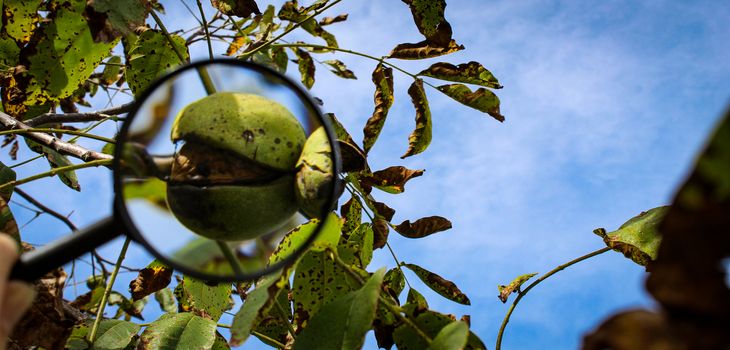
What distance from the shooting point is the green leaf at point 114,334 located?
1984 mm

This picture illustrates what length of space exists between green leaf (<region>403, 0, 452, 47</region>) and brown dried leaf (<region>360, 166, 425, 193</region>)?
526mm

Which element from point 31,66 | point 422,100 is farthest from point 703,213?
point 31,66

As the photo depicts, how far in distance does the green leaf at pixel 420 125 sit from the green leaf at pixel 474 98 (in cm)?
8

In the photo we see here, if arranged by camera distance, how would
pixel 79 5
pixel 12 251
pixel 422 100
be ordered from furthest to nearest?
1. pixel 422 100
2. pixel 79 5
3. pixel 12 251

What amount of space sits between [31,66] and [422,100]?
1.31 meters

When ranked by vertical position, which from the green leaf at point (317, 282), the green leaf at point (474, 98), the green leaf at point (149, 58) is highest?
the green leaf at point (474, 98)

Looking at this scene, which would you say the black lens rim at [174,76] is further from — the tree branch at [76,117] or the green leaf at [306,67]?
the green leaf at [306,67]

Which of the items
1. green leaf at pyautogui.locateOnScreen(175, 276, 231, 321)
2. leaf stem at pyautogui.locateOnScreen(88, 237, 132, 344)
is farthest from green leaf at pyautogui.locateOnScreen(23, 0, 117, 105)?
green leaf at pyautogui.locateOnScreen(175, 276, 231, 321)

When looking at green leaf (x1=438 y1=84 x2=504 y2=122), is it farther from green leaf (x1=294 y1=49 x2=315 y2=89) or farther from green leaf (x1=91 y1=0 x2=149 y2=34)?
green leaf (x1=294 y1=49 x2=315 y2=89)

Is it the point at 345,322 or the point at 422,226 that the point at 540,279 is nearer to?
the point at 422,226

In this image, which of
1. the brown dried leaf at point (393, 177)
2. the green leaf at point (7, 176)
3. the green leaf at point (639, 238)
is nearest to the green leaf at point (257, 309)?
the brown dried leaf at point (393, 177)

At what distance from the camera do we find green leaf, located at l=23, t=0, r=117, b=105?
227 cm

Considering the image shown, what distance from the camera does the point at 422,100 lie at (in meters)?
2.47

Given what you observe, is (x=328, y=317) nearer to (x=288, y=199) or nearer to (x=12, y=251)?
(x=288, y=199)
